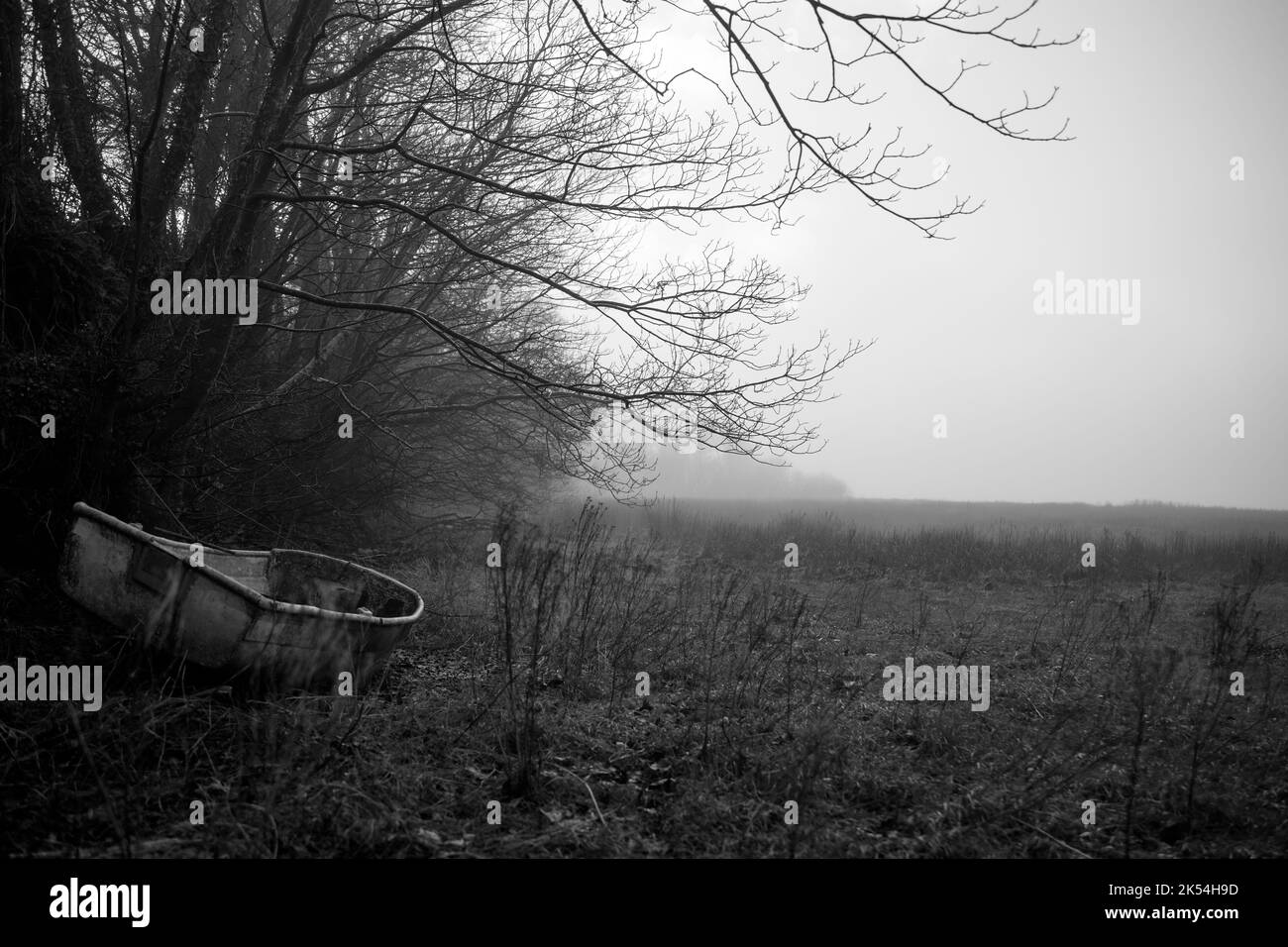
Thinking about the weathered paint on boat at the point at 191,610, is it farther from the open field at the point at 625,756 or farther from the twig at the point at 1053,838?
the twig at the point at 1053,838

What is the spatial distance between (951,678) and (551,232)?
8509mm

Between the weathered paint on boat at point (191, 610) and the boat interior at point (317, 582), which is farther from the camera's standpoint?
the boat interior at point (317, 582)

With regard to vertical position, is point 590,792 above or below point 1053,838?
above

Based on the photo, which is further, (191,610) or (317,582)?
(317,582)

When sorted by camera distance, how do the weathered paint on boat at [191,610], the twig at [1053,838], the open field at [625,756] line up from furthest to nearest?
1. the weathered paint on boat at [191,610]
2. the twig at [1053,838]
3. the open field at [625,756]

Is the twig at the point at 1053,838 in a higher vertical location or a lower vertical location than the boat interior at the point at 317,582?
lower

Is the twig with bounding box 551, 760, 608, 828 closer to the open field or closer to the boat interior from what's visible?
the open field

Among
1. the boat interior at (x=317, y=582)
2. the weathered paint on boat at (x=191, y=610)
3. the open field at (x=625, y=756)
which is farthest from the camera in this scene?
the boat interior at (x=317, y=582)

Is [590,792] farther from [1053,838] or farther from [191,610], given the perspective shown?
[191,610]

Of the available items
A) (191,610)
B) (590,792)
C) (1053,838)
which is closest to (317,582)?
(191,610)

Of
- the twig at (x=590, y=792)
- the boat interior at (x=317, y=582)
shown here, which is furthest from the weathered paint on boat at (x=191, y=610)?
the twig at (x=590, y=792)

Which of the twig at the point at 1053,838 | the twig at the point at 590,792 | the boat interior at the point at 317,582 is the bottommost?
the twig at the point at 1053,838

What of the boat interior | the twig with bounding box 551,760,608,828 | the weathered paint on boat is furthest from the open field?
the boat interior

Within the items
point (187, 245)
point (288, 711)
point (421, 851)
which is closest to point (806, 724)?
point (421, 851)
